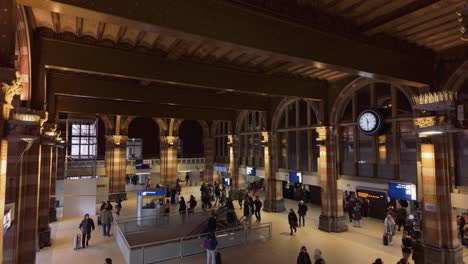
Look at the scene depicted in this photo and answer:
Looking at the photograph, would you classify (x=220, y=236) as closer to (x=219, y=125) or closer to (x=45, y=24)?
(x=45, y=24)

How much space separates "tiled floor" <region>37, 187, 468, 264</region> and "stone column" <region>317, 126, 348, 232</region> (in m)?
0.45

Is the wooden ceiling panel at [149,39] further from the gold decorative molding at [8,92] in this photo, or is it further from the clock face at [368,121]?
the clock face at [368,121]

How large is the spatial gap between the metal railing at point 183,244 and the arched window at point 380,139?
4739 mm

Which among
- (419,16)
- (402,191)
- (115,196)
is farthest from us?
(115,196)

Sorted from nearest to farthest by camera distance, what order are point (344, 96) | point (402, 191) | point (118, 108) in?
point (402, 191) → point (344, 96) → point (118, 108)

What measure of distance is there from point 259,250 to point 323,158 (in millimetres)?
5123

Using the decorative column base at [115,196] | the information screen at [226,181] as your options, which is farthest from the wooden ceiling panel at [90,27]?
the decorative column base at [115,196]

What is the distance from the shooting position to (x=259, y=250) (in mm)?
10742

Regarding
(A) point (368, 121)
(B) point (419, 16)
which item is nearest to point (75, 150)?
(A) point (368, 121)

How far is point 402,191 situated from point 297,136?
633 cm

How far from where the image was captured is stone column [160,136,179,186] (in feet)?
81.6

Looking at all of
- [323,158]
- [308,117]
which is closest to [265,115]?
[308,117]

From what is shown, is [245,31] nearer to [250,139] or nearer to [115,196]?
[250,139]

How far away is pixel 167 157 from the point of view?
2489 centimetres
